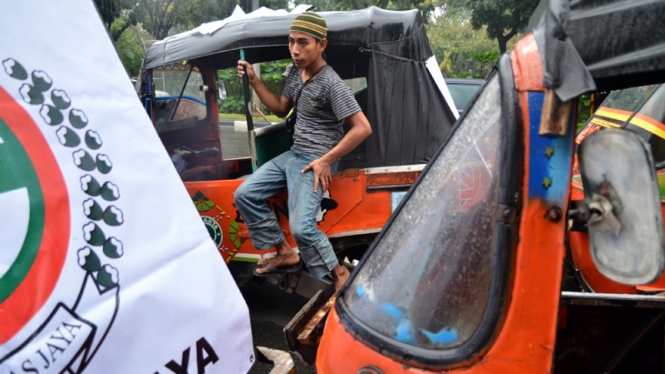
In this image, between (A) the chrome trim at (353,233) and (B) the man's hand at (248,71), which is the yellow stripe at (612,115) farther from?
(B) the man's hand at (248,71)

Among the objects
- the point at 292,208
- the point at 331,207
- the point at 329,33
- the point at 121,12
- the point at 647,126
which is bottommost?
the point at 331,207

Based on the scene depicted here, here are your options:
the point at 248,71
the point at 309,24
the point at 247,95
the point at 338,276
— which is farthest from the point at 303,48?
the point at 338,276

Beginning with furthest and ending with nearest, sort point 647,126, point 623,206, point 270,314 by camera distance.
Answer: point 270,314 < point 647,126 < point 623,206

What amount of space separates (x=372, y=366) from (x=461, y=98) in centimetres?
575

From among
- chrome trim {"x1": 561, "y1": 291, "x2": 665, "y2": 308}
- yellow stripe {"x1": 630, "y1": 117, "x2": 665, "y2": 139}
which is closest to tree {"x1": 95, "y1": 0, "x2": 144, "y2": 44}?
yellow stripe {"x1": 630, "y1": 117, "x2": 665, "y2": 139}

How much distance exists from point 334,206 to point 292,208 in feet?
1.73

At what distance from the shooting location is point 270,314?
363cm

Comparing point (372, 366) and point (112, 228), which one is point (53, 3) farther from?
point (372, 366)

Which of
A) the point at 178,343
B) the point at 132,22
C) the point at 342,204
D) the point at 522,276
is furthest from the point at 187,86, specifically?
the point at 132,22

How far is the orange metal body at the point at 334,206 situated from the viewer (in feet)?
10.4

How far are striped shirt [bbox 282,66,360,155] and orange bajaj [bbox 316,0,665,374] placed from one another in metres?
1.50

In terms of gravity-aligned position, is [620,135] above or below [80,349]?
above

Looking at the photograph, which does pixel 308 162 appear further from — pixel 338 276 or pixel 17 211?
pixel 17 211

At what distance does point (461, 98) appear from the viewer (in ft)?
20.7
